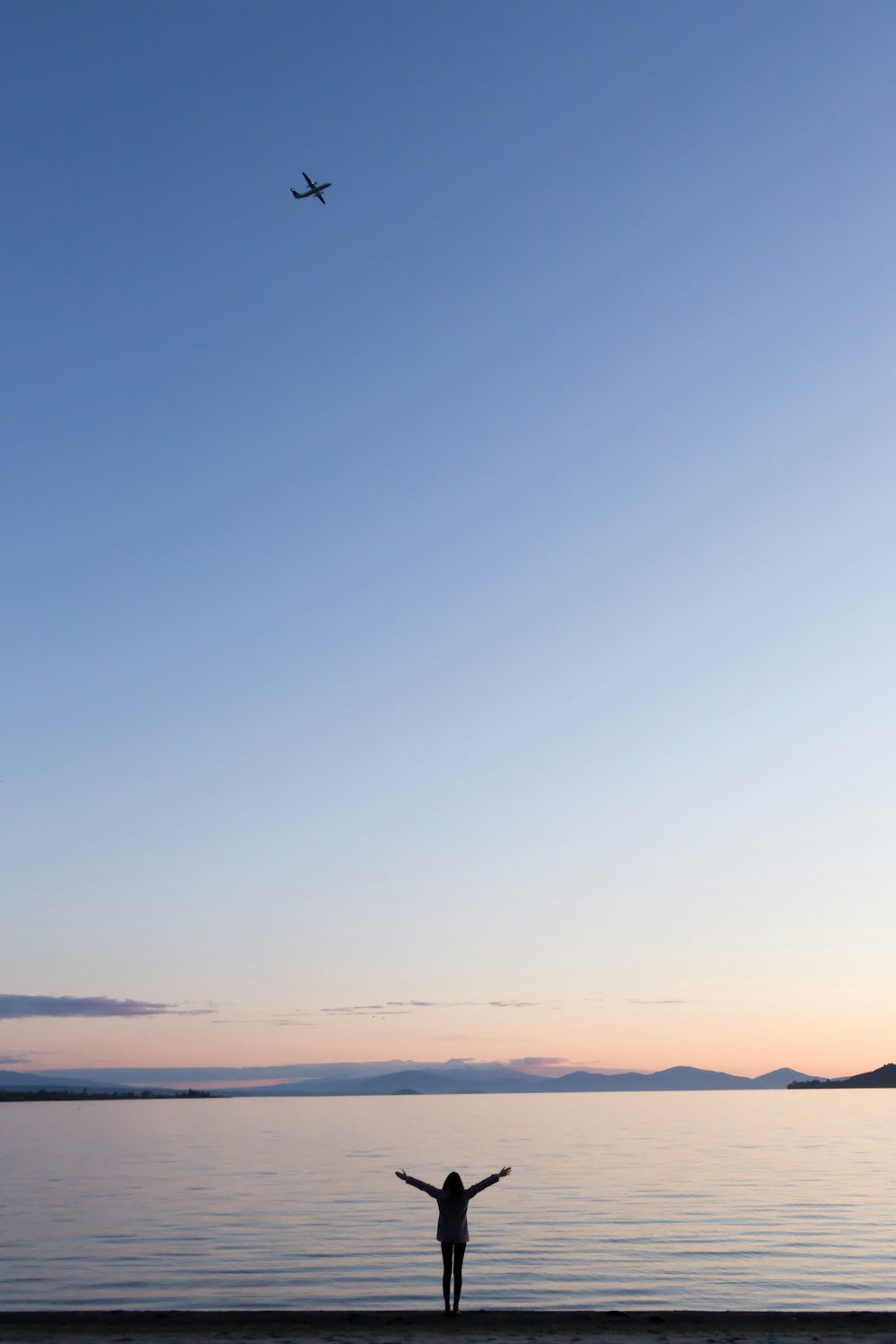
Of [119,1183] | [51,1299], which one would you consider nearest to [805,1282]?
[51,1299]

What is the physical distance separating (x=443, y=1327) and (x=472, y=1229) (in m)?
23.4

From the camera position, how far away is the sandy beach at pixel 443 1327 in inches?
936

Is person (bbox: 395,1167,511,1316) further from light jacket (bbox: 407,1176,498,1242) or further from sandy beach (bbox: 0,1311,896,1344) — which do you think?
sandy beach (bbox: 0,1311,896,1344)

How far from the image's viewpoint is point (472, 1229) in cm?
4650

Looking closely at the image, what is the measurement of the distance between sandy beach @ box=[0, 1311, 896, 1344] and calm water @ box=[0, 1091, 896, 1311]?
3.89 metres

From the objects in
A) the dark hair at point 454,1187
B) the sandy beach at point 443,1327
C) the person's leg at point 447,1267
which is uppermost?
the dark hair at point 454,1187

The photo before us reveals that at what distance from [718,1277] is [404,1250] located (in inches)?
448

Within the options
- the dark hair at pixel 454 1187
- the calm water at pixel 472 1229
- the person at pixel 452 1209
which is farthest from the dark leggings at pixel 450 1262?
the calm water at pixel 472 1229

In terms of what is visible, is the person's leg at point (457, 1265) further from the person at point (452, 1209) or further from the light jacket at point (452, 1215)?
the light jacket at point (452, 1215)

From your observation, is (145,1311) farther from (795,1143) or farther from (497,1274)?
(795,1143)

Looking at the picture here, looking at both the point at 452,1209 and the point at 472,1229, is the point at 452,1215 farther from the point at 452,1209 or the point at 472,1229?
the point at 472,1229

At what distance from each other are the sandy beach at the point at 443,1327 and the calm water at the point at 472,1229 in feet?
12.8

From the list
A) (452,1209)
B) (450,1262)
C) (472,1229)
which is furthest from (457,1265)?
(472,1229)

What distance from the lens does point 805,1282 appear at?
34.3 meters
